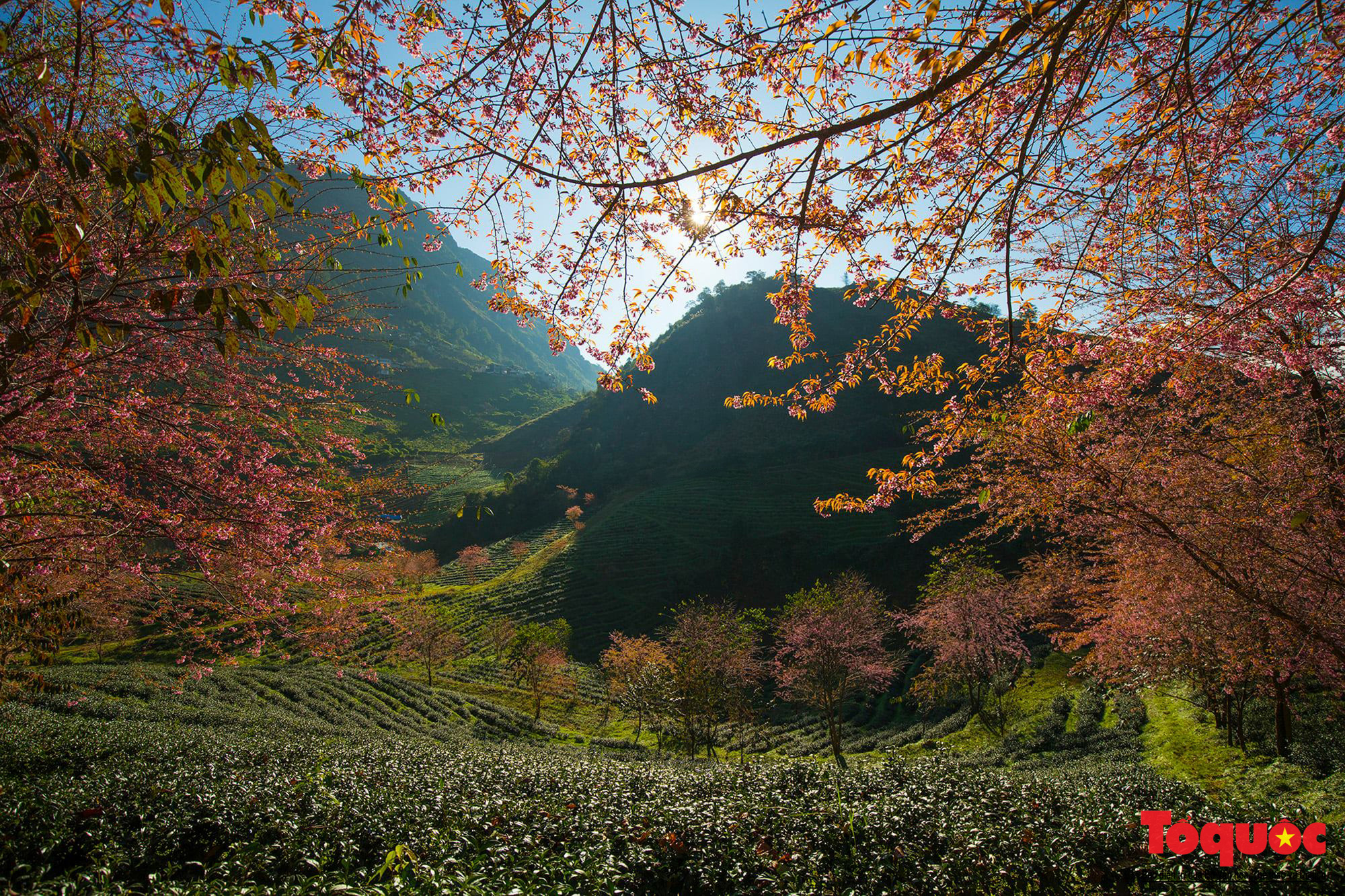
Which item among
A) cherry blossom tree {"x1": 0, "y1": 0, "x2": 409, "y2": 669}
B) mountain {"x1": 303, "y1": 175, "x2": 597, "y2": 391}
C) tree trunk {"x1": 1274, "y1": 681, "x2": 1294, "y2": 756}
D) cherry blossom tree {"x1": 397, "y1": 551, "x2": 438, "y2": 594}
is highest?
mountain {"x1": 303, "y1": 175, "x2": 597, "y2": 391}

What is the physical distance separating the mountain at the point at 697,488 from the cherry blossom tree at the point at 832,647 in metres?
11.5

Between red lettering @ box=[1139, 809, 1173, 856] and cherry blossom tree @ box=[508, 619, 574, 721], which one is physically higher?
red lettering @ box=[1139, 809, 1173, 856]

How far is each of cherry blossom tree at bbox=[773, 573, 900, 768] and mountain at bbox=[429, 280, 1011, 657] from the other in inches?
453

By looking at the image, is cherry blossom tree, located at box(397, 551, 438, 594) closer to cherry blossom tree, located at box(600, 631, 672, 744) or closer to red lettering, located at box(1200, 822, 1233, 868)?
cherry blossom tree, located at box(600, 631, 672, 744)

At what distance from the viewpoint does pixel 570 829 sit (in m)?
4.11

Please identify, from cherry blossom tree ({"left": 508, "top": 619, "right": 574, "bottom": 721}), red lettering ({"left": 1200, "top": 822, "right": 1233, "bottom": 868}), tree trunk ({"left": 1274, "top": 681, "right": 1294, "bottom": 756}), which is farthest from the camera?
cherry blossom tree ({"left": 508, "top": 619, "right": 574, "bottom": 721})

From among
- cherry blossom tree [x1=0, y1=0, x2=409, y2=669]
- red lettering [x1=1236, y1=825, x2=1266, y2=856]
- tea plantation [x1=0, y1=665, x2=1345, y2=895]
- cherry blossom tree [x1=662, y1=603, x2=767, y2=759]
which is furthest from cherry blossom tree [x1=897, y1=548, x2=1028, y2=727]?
cherry blossom tree [x1=0, y1=0, x2=409, y2=669]

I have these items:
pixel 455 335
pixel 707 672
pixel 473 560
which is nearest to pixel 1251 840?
pixel 707 672

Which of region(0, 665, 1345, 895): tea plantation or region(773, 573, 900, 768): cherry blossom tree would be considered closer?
region(0, 665, 1345, 895): tea plantation

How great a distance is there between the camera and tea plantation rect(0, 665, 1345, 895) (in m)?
3.28

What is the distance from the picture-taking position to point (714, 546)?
46938 millimetres

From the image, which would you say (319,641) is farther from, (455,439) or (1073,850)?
(455,439)

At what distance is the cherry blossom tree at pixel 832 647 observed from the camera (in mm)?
16153

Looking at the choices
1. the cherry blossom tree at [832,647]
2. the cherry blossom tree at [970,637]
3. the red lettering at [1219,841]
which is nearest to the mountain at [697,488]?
the cherry blossom tree at [970,637]
